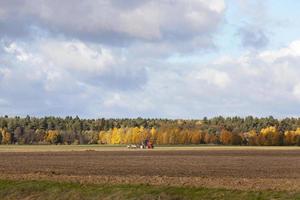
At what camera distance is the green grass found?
3241 cm

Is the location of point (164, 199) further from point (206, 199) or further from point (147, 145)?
point (147, 145)

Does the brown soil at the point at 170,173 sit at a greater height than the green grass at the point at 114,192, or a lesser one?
greater

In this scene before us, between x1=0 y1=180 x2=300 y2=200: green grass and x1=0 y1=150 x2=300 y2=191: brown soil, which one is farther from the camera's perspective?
x1=0 y1=150 x2=300 y2=191: brown soil

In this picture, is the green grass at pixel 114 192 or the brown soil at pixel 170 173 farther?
the brown soil at pixel 170 173

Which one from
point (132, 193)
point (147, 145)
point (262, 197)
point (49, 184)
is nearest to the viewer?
point (262, 197)

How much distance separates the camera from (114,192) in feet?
114

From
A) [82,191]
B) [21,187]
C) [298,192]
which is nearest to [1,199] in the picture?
[21,187]

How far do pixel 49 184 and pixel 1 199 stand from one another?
11.4ft

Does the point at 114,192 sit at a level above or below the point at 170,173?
below

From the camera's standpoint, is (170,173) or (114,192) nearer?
(114,192)

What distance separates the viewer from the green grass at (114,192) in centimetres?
3241

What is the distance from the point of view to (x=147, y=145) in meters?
172

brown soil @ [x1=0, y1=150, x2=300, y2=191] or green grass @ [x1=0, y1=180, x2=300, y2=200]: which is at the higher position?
brown soil @ [x1=0, y1=150, x2=300, y2=191]

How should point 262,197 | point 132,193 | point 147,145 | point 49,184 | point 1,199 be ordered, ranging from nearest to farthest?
point 262,197 < point 132,193 < point 1,199 < point 49,184 < point 147,145
